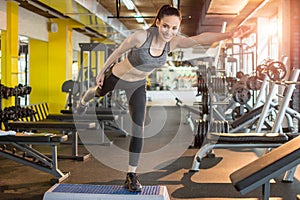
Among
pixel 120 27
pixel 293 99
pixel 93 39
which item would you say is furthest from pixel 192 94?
pixel 293 99

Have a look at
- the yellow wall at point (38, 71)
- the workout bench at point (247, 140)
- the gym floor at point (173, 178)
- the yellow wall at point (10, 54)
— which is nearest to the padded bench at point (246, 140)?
the workout bench at point (247, 140)

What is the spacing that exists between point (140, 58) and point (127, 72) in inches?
8.1

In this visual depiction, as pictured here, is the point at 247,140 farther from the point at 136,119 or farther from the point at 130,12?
the point at 130,12

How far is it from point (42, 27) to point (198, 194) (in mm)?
7634

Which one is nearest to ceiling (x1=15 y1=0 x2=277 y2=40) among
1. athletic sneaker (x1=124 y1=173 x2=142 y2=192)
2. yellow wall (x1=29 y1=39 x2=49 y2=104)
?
yellow wall (x1=29 y1=39 x2=49 y2=104)

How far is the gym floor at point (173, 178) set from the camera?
342 cm

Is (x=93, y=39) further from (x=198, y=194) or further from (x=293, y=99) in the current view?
(x=198, y=194)

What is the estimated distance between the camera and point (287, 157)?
2131mm

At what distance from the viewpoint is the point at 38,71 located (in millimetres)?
10383

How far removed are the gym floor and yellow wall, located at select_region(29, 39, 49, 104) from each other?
4982mm

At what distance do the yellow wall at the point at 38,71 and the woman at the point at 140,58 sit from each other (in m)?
7.60

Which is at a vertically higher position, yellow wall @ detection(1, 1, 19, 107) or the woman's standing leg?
yellow wall @ detection(1, 1, 19, 107)

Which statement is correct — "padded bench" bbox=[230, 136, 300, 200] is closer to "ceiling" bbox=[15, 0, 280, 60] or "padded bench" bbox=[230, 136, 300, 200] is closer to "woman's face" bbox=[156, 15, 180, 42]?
"woman's face" bbox=[156, 15, 180, 42]

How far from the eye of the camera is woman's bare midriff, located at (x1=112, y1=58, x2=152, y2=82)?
9.54ft
